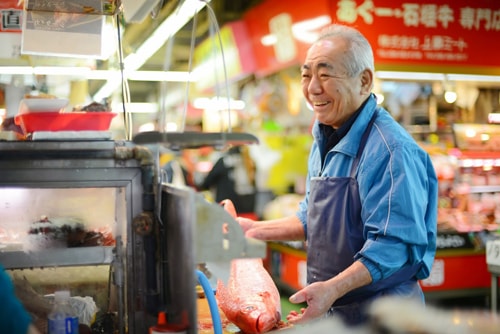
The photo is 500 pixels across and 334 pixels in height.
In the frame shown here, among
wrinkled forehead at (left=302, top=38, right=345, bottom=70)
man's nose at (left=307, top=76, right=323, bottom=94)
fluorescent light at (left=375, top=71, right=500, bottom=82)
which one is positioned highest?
fluorescent light at (left=375, top=71, right=500, bottom=82)

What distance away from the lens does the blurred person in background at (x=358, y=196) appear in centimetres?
268

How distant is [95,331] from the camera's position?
2402 millimetres

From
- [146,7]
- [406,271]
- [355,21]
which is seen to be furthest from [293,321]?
[355,21]

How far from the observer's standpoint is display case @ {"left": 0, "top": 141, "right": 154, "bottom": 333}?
2289mm

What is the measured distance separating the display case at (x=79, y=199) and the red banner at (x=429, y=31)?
515 centimetres

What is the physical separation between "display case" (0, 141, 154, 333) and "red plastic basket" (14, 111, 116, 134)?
9.3 inches

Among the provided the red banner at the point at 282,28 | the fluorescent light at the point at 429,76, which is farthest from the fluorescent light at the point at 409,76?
the red banner at the point at 282,28

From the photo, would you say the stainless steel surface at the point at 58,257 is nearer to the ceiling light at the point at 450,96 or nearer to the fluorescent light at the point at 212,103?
the ceiling light at the point at 450,96

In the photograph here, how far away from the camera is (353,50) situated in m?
2.99

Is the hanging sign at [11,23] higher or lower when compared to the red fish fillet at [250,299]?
higher

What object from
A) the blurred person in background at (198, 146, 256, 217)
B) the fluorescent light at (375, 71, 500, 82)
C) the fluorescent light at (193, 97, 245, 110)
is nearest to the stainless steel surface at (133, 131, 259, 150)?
the fluorescent light at (375, 71, 500, 82)

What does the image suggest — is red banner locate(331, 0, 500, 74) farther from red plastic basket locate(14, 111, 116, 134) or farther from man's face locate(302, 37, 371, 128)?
red plastic basket locate(14, 111, 116, 134)

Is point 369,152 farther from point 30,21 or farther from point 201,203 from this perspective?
point 30,21

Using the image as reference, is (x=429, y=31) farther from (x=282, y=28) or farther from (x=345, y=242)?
(x=345, y=242)
